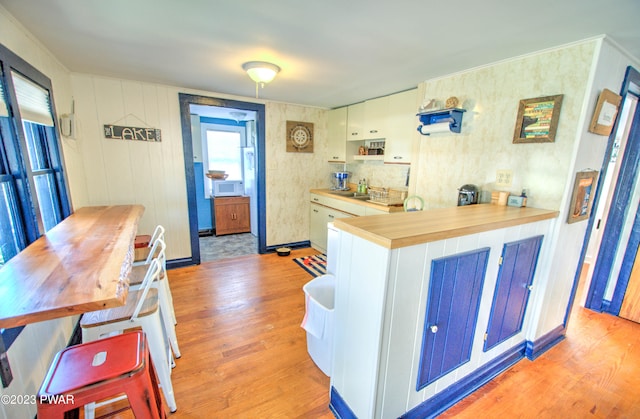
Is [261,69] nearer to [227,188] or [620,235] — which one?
[227,188]

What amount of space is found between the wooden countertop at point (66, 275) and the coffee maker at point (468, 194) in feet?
7.71

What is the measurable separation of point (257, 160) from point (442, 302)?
3150 mm

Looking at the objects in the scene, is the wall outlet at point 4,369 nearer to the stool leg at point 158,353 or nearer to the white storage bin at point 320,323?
the stool leg at point 158,353

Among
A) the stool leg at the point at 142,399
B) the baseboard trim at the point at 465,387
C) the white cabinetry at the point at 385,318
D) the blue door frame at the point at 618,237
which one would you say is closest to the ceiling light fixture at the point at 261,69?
the white cabinetry at the point at 385,318

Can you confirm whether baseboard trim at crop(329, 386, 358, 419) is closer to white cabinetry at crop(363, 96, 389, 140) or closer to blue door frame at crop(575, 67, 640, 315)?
blue door frame at crop(575, 67, 640, 315)

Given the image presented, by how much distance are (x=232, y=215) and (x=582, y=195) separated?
4804 millimetres

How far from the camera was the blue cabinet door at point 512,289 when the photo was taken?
1605 mm

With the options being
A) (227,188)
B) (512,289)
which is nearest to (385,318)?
(512,289)

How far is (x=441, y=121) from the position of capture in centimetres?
236

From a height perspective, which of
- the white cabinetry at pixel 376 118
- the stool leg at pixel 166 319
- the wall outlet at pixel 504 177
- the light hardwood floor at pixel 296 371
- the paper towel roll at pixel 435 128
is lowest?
the light hardwood floor at pixel 296 371

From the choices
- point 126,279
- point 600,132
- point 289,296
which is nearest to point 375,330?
point 126,279

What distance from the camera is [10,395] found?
3.64 feet

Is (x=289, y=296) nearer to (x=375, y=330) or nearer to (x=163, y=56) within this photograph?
(x=375, y=330)

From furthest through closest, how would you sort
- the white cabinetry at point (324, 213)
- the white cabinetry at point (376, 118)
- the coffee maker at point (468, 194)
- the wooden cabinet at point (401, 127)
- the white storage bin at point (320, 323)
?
the white cabinetry at point (324, 213), the white cabinetry at point (376, 118), the wooden cabinet at point (401, 127), the coffee maker at point (468, 194), the white storage bin at point (320, 323)
